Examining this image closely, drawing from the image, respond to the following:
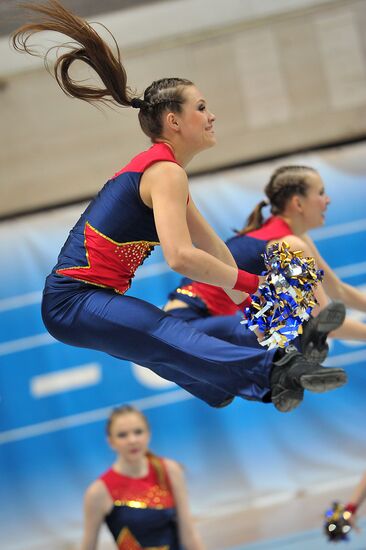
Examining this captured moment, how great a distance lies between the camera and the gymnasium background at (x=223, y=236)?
661 centimetres

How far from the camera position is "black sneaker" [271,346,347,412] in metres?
3.12

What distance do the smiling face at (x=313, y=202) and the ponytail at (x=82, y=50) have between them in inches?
50.4

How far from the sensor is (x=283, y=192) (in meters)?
4.55

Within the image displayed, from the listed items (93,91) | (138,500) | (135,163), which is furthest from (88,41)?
(138,500)

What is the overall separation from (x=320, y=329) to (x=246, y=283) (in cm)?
34

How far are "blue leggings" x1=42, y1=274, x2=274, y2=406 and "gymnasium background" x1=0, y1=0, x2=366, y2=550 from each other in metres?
3.25

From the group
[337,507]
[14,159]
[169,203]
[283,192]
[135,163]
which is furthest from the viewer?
[14,159]

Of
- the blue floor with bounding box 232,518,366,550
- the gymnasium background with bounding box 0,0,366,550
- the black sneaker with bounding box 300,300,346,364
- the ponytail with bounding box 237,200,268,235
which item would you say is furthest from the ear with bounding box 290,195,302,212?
the gymnasium background with bounding box 0,0,366,550

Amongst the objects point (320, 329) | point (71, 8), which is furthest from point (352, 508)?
point (71, 8)

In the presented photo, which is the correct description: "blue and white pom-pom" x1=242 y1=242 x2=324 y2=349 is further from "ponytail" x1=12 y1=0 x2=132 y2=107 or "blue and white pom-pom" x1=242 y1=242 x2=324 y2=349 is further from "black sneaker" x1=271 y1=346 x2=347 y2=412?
"ponytail" x1=12 y1=0 x2=132 y2=107

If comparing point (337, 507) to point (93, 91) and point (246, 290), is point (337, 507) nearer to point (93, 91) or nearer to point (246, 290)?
point (246, 290)

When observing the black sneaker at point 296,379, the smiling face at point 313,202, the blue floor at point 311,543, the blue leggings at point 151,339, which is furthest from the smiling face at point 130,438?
the black sneaker at point 296,379

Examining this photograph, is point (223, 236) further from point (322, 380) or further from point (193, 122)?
point (322, 380)

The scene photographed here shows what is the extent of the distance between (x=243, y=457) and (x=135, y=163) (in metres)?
3.74
